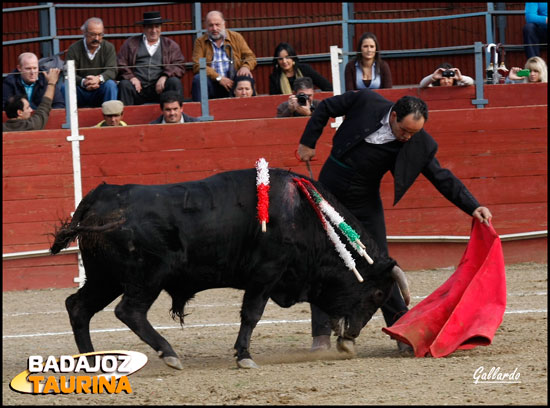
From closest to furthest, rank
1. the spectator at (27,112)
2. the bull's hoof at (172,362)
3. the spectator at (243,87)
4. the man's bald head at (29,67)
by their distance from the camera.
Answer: the bull's hoof at (172,362)
the spectator at (27,112)
the man's bald head at (29,67)
the spectator at (243,87)

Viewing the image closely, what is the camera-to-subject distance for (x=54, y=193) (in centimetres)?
935

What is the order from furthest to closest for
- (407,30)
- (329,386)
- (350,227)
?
1. (407,30)
2. (350,227)
3. (329,386)

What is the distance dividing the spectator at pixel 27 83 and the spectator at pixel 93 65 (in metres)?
0.34

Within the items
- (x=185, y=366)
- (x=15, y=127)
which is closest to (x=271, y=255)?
(x=185, y=366)

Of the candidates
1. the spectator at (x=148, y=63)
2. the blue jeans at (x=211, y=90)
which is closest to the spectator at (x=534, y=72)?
the blue jeans at (x=211, y=90)

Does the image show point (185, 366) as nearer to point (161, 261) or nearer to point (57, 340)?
point (161, 261)

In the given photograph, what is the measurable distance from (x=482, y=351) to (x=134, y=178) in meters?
4.35

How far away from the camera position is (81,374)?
5.45m

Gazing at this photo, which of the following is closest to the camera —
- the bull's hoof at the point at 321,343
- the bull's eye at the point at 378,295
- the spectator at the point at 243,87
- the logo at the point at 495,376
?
the logo at the point at 495,376

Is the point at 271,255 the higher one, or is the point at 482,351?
the point at 271,255

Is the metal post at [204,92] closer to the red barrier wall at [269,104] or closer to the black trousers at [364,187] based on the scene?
the red barrier wall at [269,104]

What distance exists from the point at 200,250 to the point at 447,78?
4586mm

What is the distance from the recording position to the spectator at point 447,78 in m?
9.43

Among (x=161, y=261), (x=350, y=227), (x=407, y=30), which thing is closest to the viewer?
(x=161, y=261)
